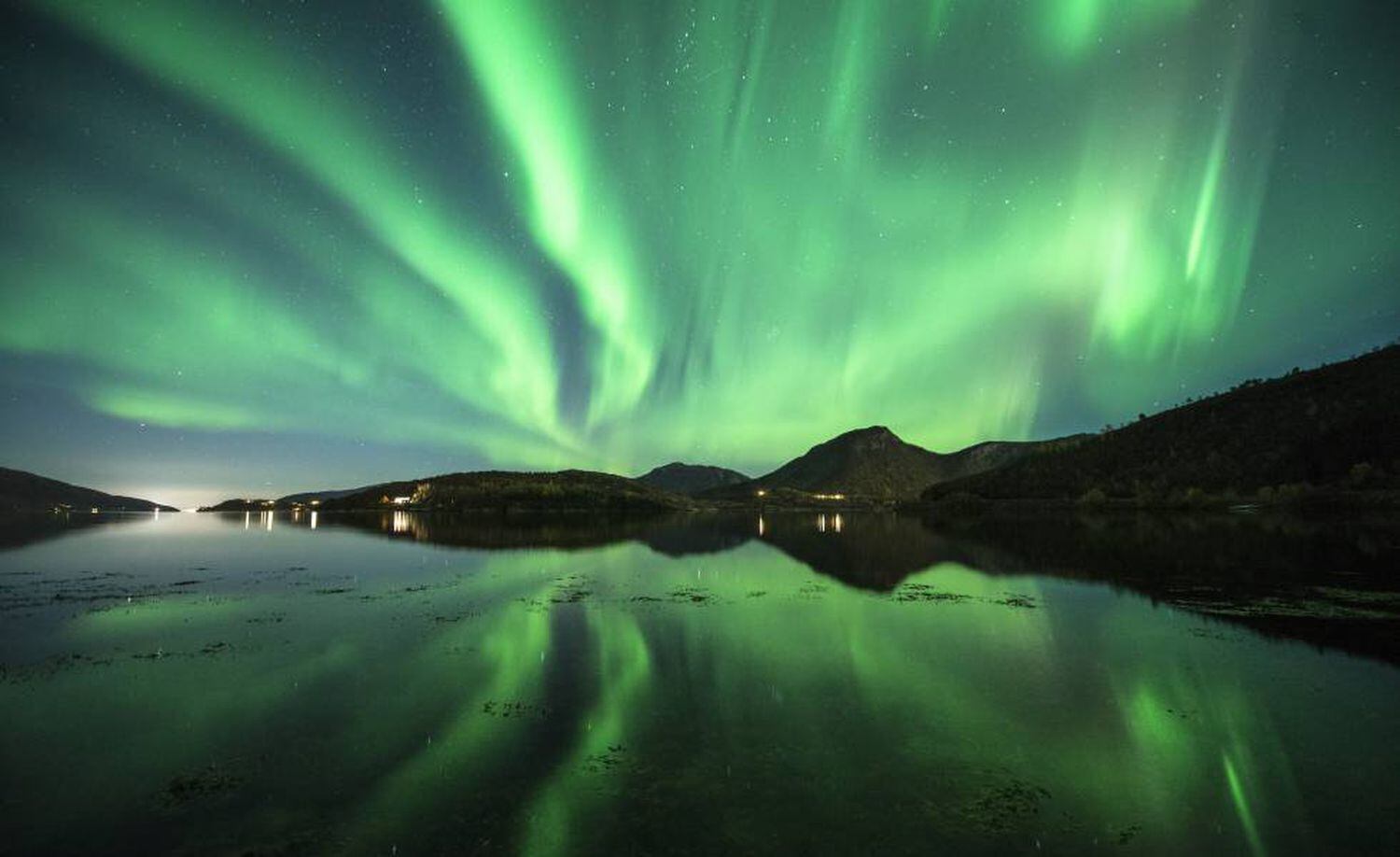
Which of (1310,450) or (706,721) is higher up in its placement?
(1310,450)

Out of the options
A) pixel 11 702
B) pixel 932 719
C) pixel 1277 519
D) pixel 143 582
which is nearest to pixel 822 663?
pixel 932 719

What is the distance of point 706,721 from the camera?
20.6m

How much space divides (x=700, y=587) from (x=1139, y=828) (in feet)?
138

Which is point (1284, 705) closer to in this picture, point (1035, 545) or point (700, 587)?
point (700, 587)

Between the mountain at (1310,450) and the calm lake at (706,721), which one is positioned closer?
Result: the calm lake at (706,721)

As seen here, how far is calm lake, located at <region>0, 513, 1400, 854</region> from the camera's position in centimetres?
1348

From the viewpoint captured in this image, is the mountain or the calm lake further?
the mountain

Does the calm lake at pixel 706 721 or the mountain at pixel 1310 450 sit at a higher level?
the mountain at pixel 1310 450

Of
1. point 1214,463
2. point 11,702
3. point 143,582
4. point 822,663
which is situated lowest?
point 143,582

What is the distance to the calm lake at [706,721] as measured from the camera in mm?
Answer: 13477

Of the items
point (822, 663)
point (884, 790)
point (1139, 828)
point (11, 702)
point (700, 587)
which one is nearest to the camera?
point (1139, 828)

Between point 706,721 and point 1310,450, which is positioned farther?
point 1310,450

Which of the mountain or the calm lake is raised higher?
the mountain

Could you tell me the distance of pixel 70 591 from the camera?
159 ft
